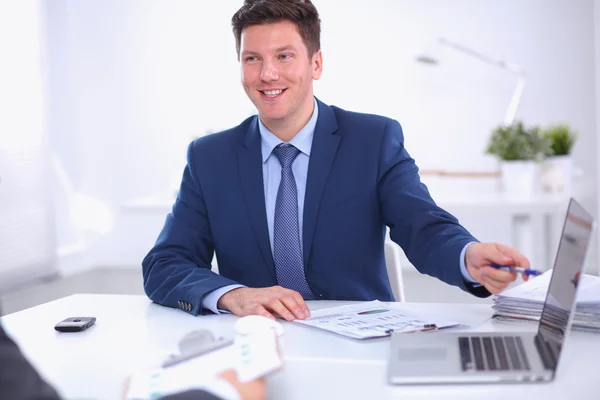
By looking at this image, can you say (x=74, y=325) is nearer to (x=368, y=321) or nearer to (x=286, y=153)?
(x=368, y=321)

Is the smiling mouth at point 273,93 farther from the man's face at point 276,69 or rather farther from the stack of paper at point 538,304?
the stack of paper at point 538,304

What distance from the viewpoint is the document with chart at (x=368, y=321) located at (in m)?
1.48

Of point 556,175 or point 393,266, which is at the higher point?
point 556,175

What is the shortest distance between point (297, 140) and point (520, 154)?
2.08 meters

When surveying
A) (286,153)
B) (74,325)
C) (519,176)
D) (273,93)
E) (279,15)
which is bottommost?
(74,325)

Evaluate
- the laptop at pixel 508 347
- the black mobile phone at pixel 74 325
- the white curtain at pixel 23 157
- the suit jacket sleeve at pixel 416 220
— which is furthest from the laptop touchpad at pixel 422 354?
the white curtain at pixel 23 157

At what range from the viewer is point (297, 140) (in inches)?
83.0

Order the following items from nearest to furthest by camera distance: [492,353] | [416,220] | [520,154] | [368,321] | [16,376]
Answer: [16,376] → [492,353] → [368,321] → [416,220] → [520,154]

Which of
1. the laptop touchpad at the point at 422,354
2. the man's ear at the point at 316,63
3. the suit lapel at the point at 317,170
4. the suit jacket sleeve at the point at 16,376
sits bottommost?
the laptop touchpad at the point at 422,354

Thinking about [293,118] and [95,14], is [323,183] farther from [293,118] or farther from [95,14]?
[95,14]

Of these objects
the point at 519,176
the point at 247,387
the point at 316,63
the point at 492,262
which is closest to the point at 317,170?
the point at 316,63

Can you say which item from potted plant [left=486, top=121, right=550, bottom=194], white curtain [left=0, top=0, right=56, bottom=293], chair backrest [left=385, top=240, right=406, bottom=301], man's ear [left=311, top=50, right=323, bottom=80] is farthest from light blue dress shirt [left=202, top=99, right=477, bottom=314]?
white curtain [left=0, top=0, right=56, bottom=293]

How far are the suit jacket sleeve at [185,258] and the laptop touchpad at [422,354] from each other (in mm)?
548

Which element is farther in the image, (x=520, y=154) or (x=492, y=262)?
(x=520, y=154)
